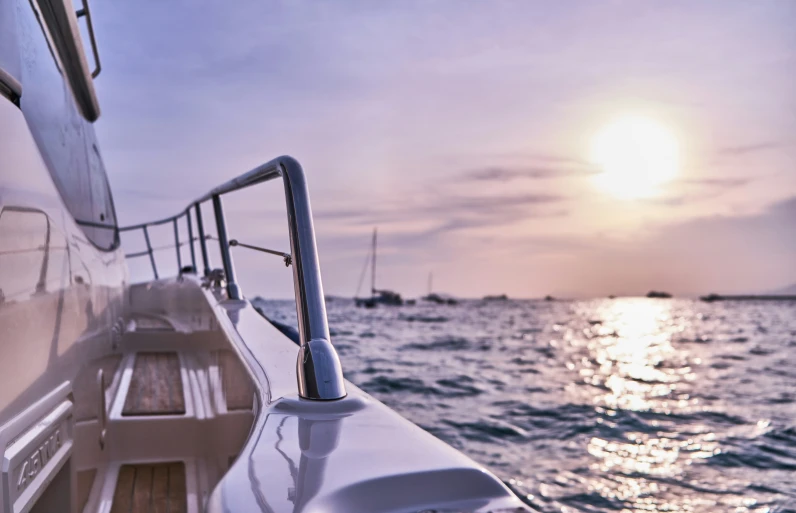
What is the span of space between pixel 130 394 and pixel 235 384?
0.97m

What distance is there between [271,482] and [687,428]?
326 inches

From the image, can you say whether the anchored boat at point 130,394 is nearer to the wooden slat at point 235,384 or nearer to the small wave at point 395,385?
the wooden slat at point 235,384

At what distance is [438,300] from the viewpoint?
318ft

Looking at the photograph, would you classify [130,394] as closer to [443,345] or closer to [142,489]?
[142,489]

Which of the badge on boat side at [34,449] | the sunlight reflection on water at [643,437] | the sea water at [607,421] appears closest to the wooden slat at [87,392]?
the badge on boat side at [34,449]

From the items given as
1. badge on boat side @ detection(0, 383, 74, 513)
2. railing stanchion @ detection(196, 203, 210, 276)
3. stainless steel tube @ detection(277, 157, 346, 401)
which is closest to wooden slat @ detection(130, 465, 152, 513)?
badge on boat side @ detection(0, 383, 74, 513)

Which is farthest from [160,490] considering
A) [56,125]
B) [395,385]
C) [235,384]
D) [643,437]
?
[395,385]

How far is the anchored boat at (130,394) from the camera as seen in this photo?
0.79 meters

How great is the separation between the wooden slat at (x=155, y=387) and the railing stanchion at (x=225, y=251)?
17.3 inches

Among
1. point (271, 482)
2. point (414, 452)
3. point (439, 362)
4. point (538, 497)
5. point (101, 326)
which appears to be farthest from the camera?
point (439, 362)

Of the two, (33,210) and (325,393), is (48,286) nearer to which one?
(33,210)

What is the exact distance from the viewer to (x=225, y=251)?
113 inches

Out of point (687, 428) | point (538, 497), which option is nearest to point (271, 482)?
point (538, 497)

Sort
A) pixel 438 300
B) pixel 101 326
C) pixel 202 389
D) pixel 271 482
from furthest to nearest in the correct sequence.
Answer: pixel 438 300 < pixel 202 389 < pixel 101 326 < pixel 271 482
